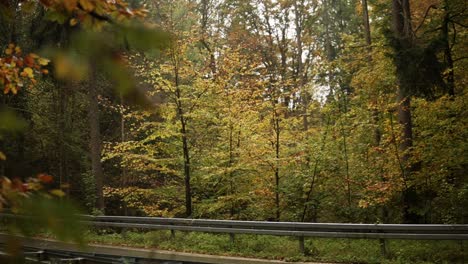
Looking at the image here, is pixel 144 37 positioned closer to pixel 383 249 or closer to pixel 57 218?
pixel 57 218

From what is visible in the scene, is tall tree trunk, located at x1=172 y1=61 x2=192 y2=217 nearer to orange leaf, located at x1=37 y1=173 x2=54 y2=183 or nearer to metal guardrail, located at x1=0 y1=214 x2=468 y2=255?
metal guardrail, located at x1=0 y1=214 x2=468 y2=255

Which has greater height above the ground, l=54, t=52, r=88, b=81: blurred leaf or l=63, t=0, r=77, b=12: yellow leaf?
l=63, t=0, r=77, b=12: yellow leaf

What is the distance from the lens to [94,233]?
1410 centimetres

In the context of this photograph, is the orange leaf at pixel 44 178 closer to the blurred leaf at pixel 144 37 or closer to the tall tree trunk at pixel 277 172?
the blurred leaf at pixel 144 37

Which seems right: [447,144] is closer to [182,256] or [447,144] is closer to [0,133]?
[182,256]

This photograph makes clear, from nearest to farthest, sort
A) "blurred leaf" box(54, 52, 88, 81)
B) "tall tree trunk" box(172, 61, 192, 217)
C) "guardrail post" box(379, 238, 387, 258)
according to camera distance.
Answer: "blurred leaf" box(54, 52, 88, 81), "guardrail post" box(379, 238, 387, 258), "tall tree trunk" box(172, 61, 192, 217)

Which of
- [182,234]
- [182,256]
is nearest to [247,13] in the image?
[182,234]

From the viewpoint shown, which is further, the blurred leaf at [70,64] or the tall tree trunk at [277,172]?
the tall tree trunk at [277,172]

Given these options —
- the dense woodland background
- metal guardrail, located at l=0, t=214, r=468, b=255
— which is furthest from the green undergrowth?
the dense woodland background

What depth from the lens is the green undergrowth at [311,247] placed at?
9188 millimetres


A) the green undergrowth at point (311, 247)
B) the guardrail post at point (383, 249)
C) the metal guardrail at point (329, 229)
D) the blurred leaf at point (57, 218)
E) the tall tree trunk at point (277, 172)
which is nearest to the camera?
the blurred leaf at point (57, 218)

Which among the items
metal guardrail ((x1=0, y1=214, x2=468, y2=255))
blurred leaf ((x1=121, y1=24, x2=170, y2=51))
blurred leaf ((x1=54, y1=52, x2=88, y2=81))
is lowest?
metal guardrail ((x1=0, y1=214, x2=468, y2=255))

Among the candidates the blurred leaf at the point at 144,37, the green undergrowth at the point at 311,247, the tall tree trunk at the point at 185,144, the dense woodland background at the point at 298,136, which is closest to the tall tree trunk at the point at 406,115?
the dense woodland background at the point at 298,136

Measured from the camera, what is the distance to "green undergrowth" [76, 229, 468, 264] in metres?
9.19
